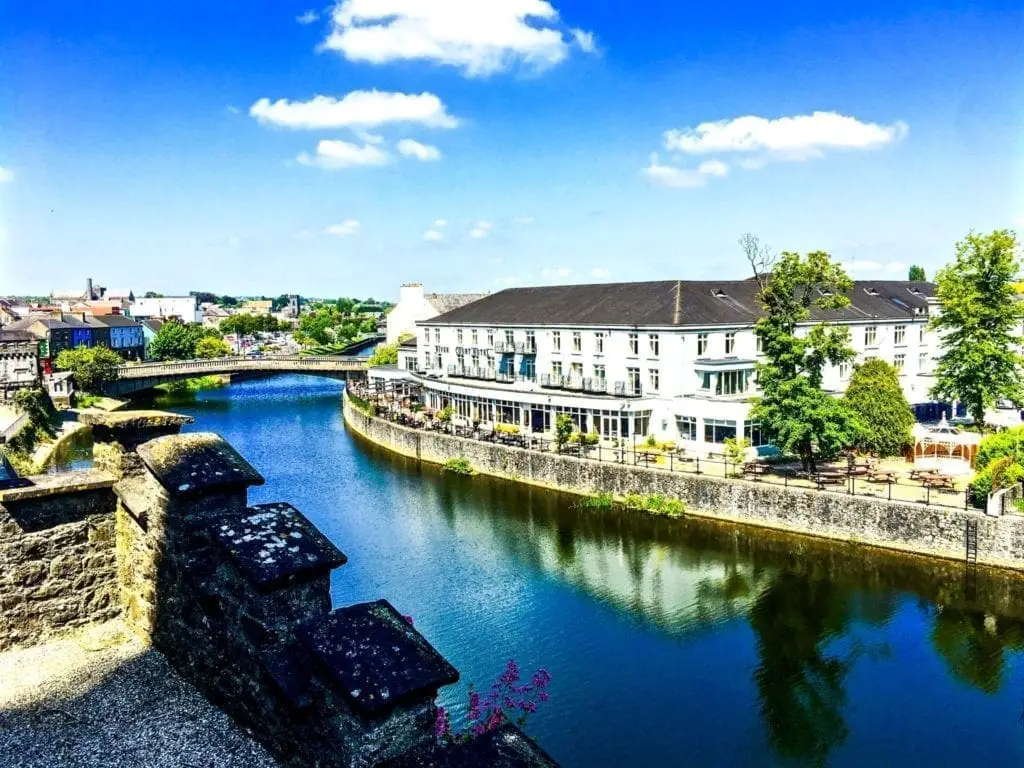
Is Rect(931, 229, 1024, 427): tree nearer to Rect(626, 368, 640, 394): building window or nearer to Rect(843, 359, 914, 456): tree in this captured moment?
Rect(843, 359, 914, 456): tree

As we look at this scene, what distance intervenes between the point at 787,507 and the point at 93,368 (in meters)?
59.7

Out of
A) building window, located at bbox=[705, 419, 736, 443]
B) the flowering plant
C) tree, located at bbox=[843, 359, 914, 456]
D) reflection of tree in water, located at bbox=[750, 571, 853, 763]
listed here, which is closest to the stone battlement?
the flowering plant

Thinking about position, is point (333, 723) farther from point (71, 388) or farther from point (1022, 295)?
point (71, 388)

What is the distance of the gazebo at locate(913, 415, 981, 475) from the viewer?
96.3 feet

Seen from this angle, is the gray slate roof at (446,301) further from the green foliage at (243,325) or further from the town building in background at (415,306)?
the green foliage at (243,325)

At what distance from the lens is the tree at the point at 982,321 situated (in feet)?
108

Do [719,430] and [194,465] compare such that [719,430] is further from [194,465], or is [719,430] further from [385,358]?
[385,358]

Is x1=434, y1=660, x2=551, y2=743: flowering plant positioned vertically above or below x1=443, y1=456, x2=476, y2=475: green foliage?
below

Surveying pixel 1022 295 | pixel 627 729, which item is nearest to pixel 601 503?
pixel 627 729

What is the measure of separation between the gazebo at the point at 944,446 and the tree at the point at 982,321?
1.94m

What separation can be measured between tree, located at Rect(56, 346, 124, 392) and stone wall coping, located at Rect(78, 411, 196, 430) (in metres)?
67.2

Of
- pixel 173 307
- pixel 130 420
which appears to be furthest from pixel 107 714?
pixel 173 307

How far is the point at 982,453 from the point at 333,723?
27419 millimetres

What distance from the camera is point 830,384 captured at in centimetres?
4112
